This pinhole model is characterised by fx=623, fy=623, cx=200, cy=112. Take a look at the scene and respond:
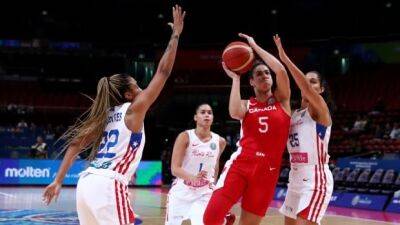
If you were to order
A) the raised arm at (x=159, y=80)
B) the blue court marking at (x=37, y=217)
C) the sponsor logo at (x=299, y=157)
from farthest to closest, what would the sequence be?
the blue court marking at (x=37, y=217) < the sponsor logo at (x=299, y=157) < the raised arm at (x=159, y=80)

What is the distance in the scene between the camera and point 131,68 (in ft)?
87.5

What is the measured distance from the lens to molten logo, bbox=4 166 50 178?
20.0 meters

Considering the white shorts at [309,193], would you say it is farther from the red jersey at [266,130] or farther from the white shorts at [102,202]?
the white shorts at [102,202]

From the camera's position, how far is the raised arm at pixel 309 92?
5.10 metres

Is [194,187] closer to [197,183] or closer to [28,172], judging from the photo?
[197,183]

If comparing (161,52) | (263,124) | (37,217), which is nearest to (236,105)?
(263,124)

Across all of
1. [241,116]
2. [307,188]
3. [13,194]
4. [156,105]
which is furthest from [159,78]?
[156,105]

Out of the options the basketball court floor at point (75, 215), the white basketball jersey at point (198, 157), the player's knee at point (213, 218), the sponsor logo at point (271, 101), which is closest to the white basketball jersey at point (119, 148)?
the player's knee at point (213, 218)

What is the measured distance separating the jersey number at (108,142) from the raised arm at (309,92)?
5.53 feet

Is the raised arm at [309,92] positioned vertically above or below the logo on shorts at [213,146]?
above

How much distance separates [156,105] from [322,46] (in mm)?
7355

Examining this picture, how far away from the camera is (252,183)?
4.96 metres

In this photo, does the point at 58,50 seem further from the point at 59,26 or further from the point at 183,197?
the point at 183,197

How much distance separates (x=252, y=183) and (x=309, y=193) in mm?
633
